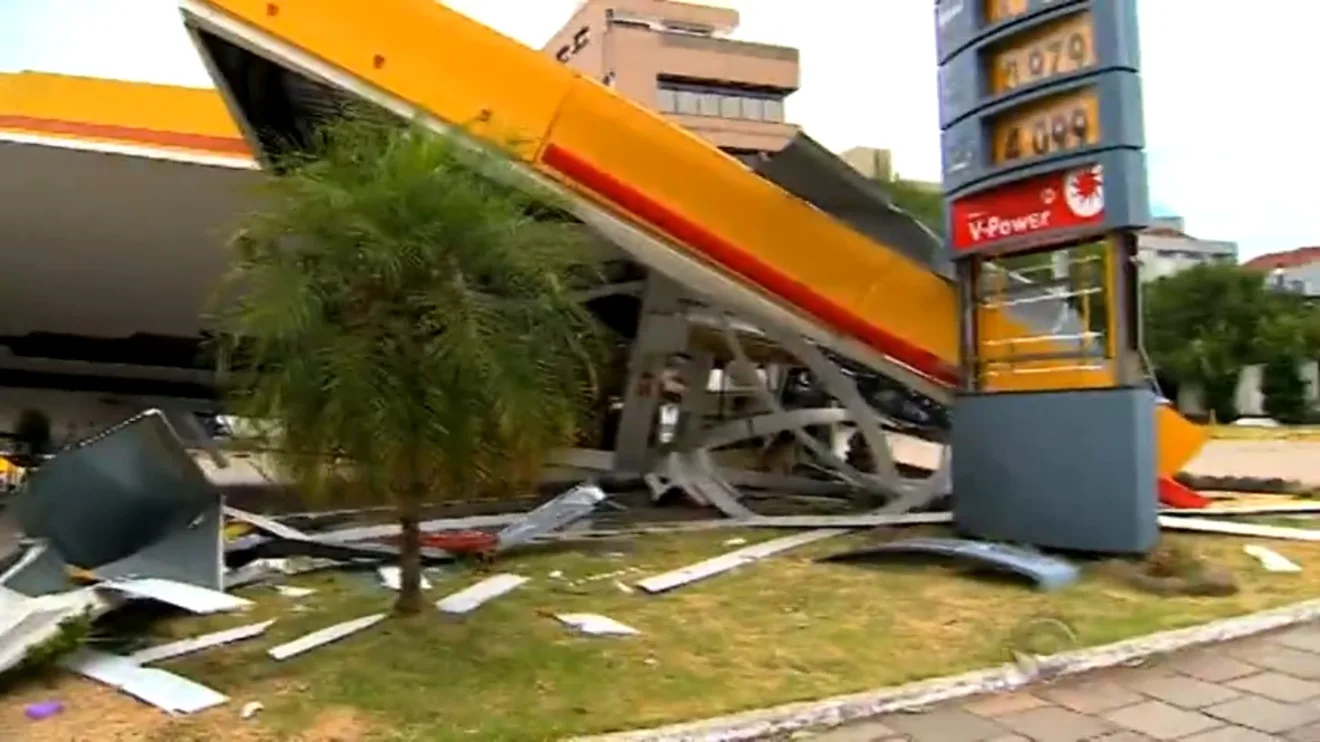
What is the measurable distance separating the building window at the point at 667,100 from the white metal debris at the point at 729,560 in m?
57.5

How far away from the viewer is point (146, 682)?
5.29m

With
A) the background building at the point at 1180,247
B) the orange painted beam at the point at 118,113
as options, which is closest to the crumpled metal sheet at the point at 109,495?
the orange painted beam at the point at 118,113

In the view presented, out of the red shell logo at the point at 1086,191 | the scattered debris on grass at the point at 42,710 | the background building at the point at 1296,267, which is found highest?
the background building at the point at 1296,267

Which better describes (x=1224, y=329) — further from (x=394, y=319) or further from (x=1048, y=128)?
(x=394, y=319)

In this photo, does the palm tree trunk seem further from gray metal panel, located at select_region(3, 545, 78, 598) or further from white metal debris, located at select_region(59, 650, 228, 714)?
gray metal panel, located at select_region(3, 545, 78, 598)

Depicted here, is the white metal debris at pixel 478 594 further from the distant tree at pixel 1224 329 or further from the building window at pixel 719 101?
the building window at pixel 719 101

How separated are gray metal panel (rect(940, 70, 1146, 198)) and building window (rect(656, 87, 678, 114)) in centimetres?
5717

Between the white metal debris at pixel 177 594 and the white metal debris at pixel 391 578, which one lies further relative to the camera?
the white metal debris at pixel 391 578

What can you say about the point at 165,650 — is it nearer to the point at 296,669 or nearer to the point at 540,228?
the point at 296,669

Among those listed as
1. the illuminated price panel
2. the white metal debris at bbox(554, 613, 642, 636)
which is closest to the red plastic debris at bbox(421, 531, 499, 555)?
the white metal debris at bbox(554, 613, 642, 636)

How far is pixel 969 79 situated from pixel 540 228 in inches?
175

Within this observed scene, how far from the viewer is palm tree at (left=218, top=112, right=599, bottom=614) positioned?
18.2 feet

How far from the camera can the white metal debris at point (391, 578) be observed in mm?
7516

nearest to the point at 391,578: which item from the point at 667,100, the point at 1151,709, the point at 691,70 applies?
the point at 1151,709
